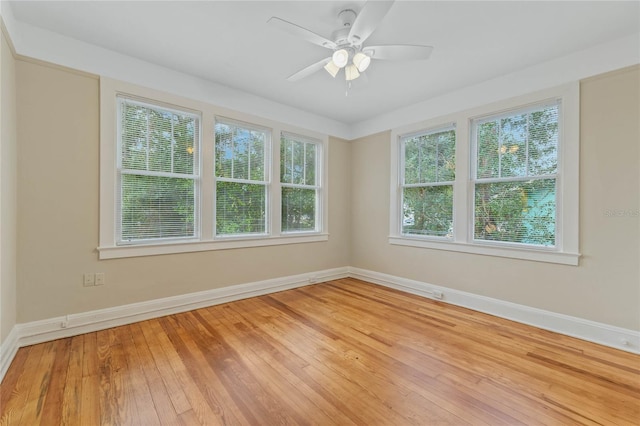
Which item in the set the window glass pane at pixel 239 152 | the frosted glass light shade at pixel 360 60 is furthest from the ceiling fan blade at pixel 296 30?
the window glass pane at pixel 239 152

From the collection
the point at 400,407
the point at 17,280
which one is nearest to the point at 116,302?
the point at 17,280

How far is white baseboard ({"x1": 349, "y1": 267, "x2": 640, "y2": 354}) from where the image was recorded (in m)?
2.38

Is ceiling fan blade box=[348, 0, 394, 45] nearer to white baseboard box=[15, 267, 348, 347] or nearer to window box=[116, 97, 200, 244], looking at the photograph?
window box=[116, 97, 200, 244]

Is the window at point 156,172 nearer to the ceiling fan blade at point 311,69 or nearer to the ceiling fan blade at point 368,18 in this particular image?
the ceiling fan blade at point 311,69

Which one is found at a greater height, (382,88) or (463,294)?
(382,88)

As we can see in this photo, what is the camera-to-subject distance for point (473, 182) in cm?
338

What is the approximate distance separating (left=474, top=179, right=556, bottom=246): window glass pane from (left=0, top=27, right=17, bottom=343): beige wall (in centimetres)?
447

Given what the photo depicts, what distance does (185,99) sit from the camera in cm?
315

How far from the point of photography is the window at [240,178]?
3.49 metres

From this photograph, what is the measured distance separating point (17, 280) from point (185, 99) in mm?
2289

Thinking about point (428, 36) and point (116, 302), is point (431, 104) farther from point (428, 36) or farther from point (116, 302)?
point (116, 302)

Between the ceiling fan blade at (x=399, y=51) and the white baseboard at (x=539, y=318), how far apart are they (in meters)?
2.74

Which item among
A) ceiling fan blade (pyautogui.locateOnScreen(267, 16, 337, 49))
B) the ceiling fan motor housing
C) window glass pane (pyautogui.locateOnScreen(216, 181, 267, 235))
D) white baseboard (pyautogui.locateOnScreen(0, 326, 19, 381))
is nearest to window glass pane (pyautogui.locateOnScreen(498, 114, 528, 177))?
the ceiling fan motor housing

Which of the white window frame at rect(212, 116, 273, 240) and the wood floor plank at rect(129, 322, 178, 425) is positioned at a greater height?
the white window frame at rect(212, 116, 273, 240)
